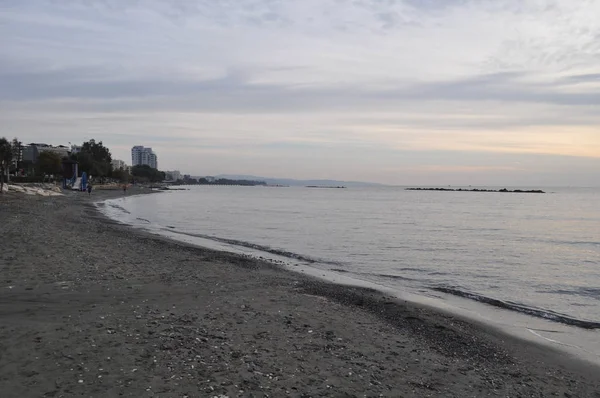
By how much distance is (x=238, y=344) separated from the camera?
7.03 m

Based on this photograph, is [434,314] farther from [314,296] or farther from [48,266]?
[48,266]

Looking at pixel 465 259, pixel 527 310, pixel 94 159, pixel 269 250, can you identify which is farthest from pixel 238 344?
pixel 94 159

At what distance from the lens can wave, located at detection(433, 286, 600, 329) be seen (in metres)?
10.7

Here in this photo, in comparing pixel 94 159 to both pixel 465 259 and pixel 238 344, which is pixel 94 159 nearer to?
pixel 465 259

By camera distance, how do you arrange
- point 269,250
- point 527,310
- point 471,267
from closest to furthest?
point 527,310 → point 471,267 → point 269,250

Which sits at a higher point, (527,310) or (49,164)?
(49,164)

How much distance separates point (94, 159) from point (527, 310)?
5941 inches

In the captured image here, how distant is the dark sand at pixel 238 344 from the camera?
557 centimetres

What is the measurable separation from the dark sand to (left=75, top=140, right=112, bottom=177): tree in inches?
5084

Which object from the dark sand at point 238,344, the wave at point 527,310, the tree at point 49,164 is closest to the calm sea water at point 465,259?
the wave at point 527,310

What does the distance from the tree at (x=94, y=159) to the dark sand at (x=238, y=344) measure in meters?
129

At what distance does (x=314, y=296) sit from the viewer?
37.1ft

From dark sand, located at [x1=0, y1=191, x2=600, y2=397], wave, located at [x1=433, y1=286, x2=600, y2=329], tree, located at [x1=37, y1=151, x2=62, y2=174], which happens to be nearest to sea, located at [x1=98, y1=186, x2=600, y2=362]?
wave, located at [x1=433, y1=286, x2=600, y2=329]

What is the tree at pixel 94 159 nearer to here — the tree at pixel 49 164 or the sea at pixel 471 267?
the tree at pixel 49 164
